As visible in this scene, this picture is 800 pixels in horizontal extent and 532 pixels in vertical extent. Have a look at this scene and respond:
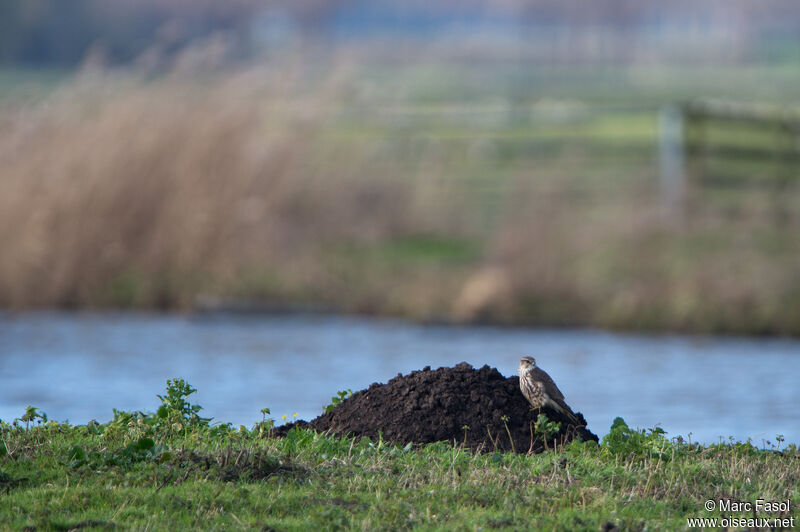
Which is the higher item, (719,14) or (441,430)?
(719,14)

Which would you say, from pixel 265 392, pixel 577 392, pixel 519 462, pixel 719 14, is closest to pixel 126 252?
pixel 265 392

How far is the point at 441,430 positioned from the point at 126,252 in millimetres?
9668

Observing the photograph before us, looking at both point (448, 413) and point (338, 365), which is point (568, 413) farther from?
point (338, 365)

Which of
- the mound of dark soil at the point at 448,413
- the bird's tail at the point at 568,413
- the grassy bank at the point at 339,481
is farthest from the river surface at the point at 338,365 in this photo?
the grassy bank at the point at 339,481

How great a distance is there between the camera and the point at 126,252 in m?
16.4

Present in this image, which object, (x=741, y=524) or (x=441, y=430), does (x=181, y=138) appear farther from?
(x=741, y=524)

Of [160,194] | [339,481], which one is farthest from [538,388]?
[160,194]

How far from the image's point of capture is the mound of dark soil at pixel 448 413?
7547 mm

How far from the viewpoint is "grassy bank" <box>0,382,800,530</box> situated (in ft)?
19.4

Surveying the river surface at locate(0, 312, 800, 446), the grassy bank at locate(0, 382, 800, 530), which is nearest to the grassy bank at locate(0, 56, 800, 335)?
the river surface at locate(0, 312, 800, 446)

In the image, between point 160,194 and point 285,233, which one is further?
point 285,233

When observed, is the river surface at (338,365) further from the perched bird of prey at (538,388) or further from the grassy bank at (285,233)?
the perched bird of prey at (538,388)

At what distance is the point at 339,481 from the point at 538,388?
1.67m

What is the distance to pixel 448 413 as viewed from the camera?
769cm
